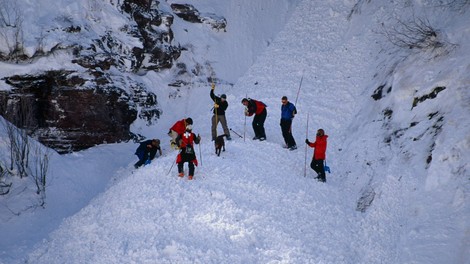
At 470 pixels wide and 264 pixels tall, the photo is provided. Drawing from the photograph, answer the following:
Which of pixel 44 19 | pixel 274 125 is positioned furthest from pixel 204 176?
pixel 44 19

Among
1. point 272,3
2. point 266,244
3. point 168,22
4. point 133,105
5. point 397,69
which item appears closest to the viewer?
point 266,244

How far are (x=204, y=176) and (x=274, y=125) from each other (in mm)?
5365

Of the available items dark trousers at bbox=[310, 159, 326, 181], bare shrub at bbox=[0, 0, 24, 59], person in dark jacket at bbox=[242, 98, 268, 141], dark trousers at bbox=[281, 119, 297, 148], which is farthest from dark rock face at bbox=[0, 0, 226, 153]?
dark trousers at bbox=[310, 159, 326, 181]

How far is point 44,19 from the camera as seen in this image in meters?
15.0

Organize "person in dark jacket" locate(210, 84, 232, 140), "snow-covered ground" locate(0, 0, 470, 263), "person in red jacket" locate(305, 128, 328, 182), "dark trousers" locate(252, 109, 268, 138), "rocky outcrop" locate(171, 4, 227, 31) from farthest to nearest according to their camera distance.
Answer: "rocky outcrop" locate(171, 4, 227, 31) < "dark trousers" locate(252, 109, 268, 138) < "person in dark jacket" locate(210, 84, 232, 140) < "person in red jacket" locate(305, 128, 328, 182) < "snow-covered ground" locate(0, 0, 470, 263)

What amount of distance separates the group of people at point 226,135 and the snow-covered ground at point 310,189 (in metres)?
0.45

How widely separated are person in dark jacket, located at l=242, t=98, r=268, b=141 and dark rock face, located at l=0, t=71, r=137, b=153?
21.4 ft

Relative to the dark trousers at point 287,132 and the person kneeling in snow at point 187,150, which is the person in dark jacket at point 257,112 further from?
the person kneeling in snow at point 187,150

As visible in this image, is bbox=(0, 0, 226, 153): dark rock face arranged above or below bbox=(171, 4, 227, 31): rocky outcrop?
below

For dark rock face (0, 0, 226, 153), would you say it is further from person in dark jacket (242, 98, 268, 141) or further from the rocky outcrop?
person in dark jacket (242, 98, 268, 141)

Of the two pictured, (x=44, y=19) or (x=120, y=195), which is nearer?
(x=120, y=195)

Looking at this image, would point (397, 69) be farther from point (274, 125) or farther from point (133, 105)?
point (133, 105)

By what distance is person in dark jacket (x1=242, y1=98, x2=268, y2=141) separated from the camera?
12.7m

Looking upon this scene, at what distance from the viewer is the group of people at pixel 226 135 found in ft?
32.8
